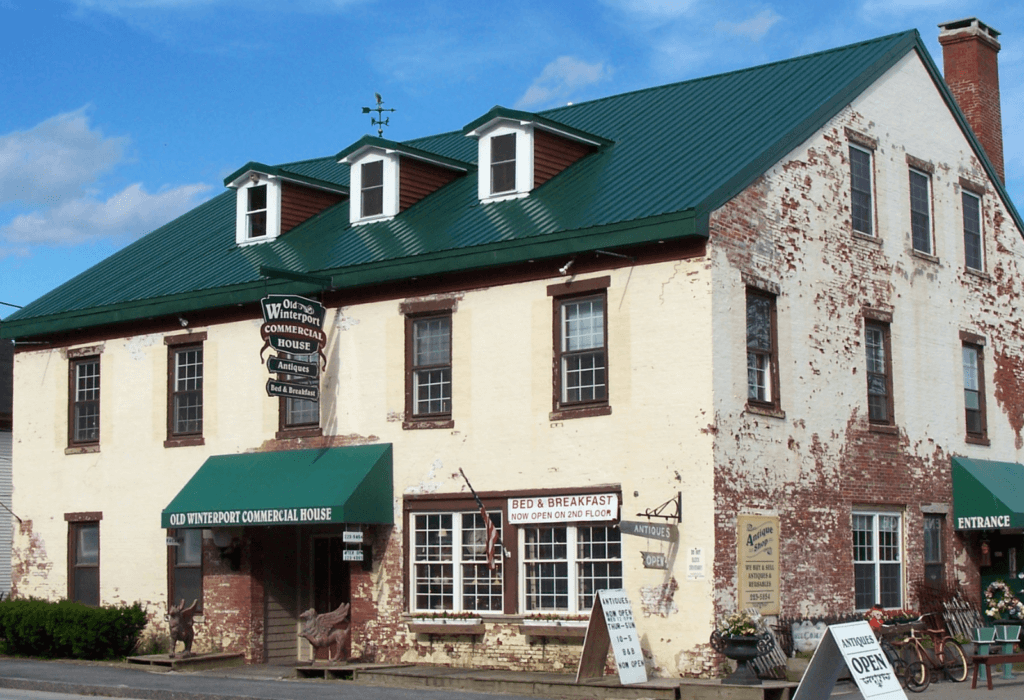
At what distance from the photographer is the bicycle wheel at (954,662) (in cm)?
2002

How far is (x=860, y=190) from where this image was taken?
74.2 feet

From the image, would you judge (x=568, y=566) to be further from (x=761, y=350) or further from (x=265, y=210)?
(x=265, y=210)

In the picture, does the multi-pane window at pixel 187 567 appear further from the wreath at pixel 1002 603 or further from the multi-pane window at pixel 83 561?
the wreath at pixel 1002 603

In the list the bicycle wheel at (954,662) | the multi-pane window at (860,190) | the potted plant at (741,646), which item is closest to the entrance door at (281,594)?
the potted plant at (741,646)

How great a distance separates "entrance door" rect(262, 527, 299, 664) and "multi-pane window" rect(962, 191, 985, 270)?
13.6 metres

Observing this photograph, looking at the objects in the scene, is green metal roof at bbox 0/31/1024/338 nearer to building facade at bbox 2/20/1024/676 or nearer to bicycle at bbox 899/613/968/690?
building facade at bbox 2/20/1024/676

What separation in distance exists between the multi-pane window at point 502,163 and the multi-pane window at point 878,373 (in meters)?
6.49

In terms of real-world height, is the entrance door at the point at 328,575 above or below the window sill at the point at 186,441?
below

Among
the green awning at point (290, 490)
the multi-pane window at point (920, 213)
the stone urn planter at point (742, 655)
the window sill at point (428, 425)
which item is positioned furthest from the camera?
the multi-pane window at point (920, 213)

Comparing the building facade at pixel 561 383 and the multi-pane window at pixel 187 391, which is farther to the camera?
the multi-pane window at pixel 187 391

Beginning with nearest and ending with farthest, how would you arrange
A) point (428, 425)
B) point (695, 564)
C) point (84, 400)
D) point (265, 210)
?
point (695, 564) < point (428, 425) < point (84, 400) < point (265, 210)

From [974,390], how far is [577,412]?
904cm

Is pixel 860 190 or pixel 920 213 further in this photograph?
pixel 920 213

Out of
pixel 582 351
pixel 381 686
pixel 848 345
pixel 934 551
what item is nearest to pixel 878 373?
pixel 848 345
